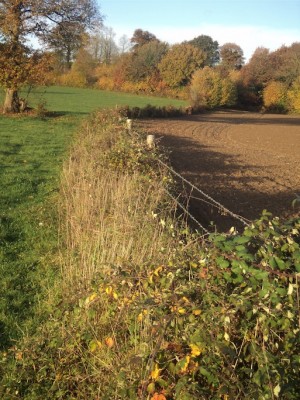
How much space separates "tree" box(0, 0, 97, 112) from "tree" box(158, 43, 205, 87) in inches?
1731

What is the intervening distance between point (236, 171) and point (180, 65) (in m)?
54.9

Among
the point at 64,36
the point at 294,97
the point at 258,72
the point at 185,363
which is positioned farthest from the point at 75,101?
the point at 185,363

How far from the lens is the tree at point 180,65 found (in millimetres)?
65875

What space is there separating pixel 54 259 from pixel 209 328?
347cm

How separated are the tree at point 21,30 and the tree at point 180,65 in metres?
44.0

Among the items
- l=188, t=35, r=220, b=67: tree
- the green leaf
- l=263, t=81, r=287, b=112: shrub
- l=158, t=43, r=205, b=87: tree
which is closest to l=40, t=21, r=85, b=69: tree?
the green leaf

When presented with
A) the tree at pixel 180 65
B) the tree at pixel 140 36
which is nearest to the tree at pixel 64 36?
the tree at pixel 180 65

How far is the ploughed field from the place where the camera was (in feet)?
34.2

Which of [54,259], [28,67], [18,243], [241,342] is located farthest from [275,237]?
[28,67]

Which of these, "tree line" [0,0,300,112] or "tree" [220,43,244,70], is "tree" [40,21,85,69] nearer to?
"tree line" [0,0,300,112]

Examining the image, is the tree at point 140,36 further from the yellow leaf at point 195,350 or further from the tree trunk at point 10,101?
the yellow leaf at point 195,350

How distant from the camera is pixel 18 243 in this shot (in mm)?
6336

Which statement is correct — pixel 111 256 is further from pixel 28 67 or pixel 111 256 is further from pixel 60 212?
pixel 28 67

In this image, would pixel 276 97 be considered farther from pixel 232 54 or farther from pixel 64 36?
pixel 64 36
